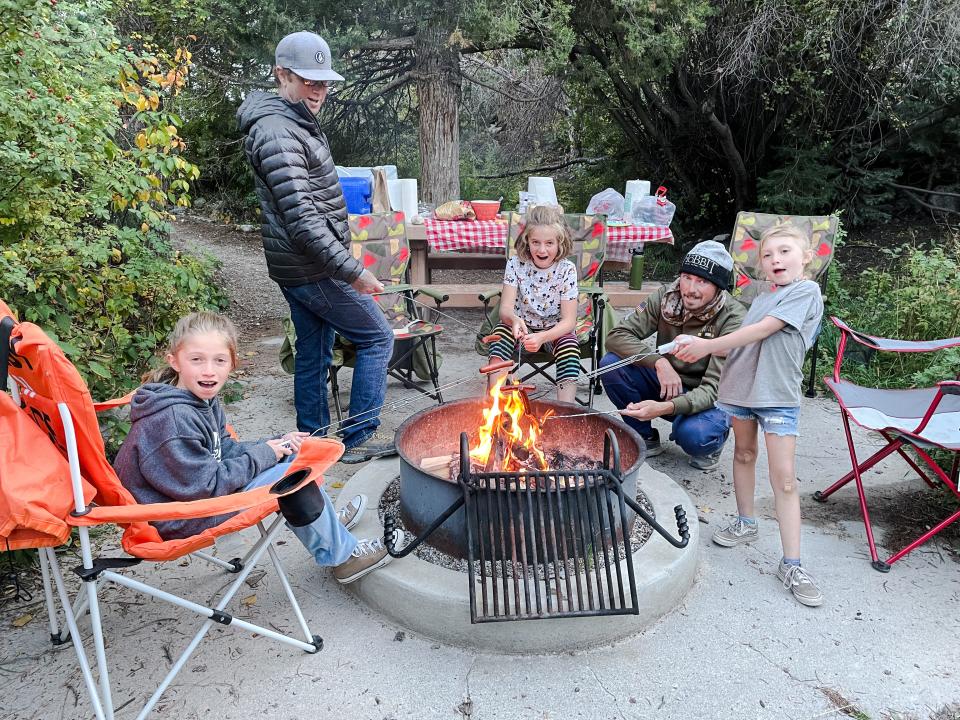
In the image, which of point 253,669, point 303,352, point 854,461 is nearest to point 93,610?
point 253,669

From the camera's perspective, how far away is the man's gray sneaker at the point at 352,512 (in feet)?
9.34

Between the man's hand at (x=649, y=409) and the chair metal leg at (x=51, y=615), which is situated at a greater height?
the man's hand at (x=649, y=409)

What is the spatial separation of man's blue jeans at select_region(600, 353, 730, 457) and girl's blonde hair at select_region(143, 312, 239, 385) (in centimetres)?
212

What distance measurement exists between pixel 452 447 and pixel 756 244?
307 cm

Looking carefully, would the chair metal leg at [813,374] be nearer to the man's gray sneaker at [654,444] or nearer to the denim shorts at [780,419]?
the man's gray sneaker at [654,444]

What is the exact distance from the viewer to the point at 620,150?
395 inches

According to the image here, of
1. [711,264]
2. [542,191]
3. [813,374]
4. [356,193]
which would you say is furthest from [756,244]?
[356,193]

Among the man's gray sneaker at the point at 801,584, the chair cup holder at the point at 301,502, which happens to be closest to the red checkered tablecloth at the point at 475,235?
the man's gray sneaker at the point at 801,584

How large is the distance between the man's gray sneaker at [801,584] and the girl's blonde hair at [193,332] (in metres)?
2.25

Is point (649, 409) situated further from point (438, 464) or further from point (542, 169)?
point (542, 169)

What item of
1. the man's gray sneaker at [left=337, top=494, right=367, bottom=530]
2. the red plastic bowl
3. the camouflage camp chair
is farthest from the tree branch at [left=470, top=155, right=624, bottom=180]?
the man's gray sneaker at [left=337, top=494, right=367, bottom=530]

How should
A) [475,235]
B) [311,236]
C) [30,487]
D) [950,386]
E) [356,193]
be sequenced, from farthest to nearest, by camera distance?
[475,235] → [356,193] → [311,236] → [950,386] → [30,487]

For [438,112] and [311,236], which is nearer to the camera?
[311,236]

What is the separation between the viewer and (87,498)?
1935 mm
